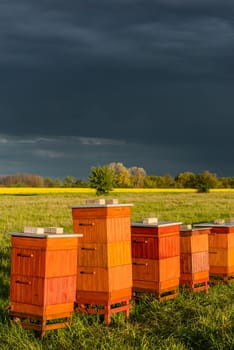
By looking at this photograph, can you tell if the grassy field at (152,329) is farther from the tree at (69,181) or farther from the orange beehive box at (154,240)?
the tree at (69,181)

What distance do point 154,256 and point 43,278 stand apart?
257 centimetres

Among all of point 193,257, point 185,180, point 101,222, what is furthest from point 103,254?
point 185,180

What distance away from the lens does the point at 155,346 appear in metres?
7.70

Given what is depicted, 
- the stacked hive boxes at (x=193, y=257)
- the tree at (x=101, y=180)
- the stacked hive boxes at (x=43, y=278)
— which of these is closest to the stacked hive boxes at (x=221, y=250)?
the stacked hive boxes at (x=193, y=257)

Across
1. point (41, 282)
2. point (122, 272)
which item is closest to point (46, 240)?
point (41, 282)

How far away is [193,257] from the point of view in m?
11.2

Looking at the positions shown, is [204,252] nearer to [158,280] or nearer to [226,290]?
[226,290]

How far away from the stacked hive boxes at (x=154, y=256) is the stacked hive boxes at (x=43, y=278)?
1.88 metres

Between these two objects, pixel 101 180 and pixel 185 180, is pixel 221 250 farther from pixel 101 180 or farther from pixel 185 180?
pixel 185 180

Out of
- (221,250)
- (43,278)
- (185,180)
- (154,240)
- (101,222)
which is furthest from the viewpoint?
(185,180)

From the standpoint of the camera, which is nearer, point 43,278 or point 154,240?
Result: point 43,278

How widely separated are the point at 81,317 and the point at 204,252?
348 cm

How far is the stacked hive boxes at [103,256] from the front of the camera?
8992 mm

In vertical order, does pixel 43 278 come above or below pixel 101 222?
below
